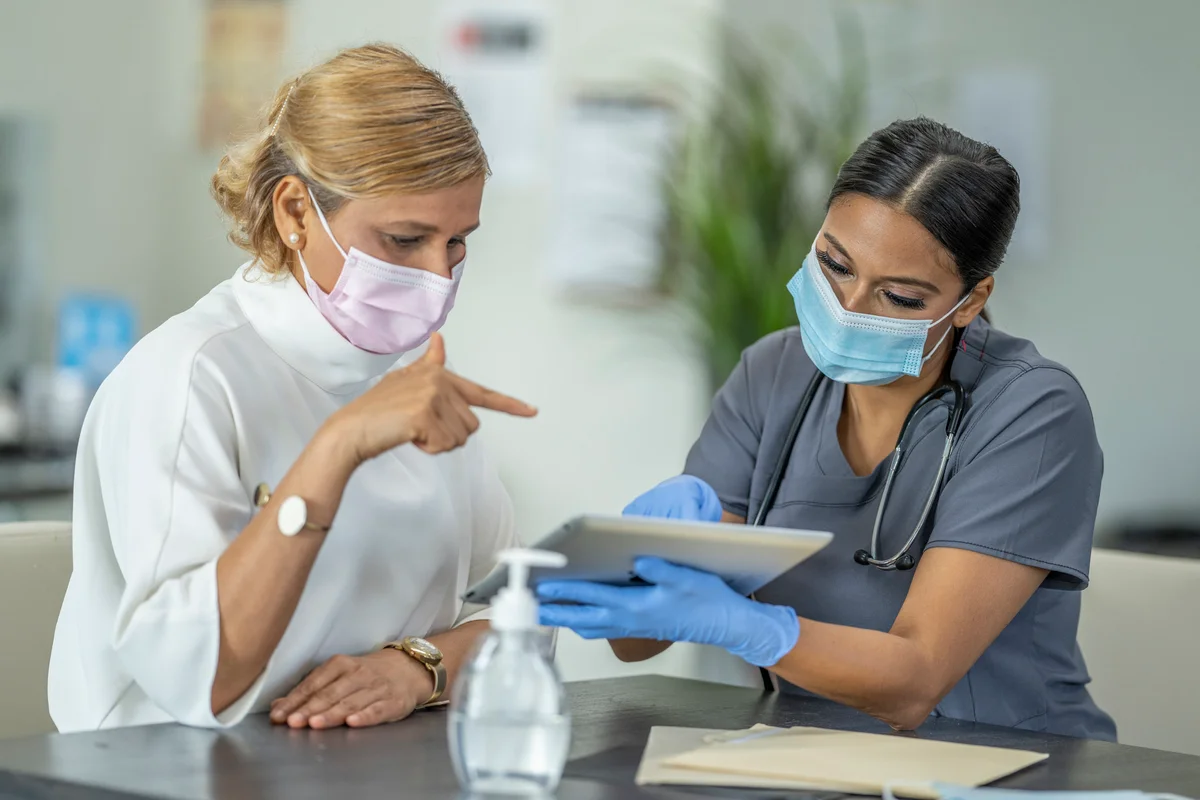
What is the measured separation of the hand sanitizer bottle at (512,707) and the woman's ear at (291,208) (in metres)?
0.66

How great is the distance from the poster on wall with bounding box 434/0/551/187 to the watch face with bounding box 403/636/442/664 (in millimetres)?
2263

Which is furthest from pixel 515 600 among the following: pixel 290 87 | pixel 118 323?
pixel 118 323

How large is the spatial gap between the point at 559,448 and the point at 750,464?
171 cm

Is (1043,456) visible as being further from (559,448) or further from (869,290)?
(559,448)

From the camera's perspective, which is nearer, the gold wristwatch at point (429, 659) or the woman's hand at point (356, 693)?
the woman's hand at point (356, 693)

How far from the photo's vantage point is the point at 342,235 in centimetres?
157

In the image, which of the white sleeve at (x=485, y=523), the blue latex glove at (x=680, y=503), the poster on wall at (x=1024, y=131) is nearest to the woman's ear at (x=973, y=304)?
the blue latex glove at (x=680, y=503)

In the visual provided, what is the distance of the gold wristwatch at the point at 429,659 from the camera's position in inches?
60.2

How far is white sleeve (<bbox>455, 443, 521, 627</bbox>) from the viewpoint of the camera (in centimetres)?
182

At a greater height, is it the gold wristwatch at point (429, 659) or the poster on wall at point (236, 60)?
the gold wristwatch at point (429, 659)

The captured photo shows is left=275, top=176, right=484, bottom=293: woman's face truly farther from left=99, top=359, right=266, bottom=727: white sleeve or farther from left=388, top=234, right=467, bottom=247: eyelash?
left=99, top=359, right=266, bottom=727: white sleeve

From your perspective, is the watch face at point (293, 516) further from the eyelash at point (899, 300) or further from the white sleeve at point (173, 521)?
the eyelash at point (899, 300)

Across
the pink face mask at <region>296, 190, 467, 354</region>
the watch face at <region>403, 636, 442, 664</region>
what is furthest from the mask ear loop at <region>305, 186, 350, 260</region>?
the watch face at <region>403, 636, 442, 664</region>

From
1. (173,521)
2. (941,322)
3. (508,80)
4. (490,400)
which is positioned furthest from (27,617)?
(508,80)
